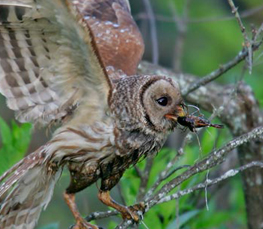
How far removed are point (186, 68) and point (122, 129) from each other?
5282 millimetres

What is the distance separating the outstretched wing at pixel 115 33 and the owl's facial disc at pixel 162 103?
2.65 ft

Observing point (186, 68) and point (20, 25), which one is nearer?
point (20, 25)

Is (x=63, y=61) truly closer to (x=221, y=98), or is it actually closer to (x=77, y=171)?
(x=77, y=171)

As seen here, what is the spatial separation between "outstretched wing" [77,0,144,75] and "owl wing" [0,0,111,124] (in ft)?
2.62

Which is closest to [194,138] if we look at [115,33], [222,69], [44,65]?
[115,33]

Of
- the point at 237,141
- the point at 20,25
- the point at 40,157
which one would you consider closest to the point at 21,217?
the point at 40,157

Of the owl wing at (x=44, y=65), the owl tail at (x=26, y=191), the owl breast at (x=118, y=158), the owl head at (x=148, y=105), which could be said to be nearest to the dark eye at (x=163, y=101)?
the owl head at (x=148, y=105)

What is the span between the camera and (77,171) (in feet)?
20.4

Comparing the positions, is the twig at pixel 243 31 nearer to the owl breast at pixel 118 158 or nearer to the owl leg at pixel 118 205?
the owl breast at pixel 118 158

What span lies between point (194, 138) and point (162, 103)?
3032 mm

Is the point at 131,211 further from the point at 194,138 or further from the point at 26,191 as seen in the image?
the point at 194,138

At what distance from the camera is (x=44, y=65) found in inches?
242

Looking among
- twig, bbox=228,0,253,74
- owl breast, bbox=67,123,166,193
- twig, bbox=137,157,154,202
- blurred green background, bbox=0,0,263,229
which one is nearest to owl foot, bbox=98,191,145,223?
owl breast, bbox=67,123,166,193

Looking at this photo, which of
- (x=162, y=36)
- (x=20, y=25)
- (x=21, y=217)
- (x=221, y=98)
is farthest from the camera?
(x=162, y=36)
